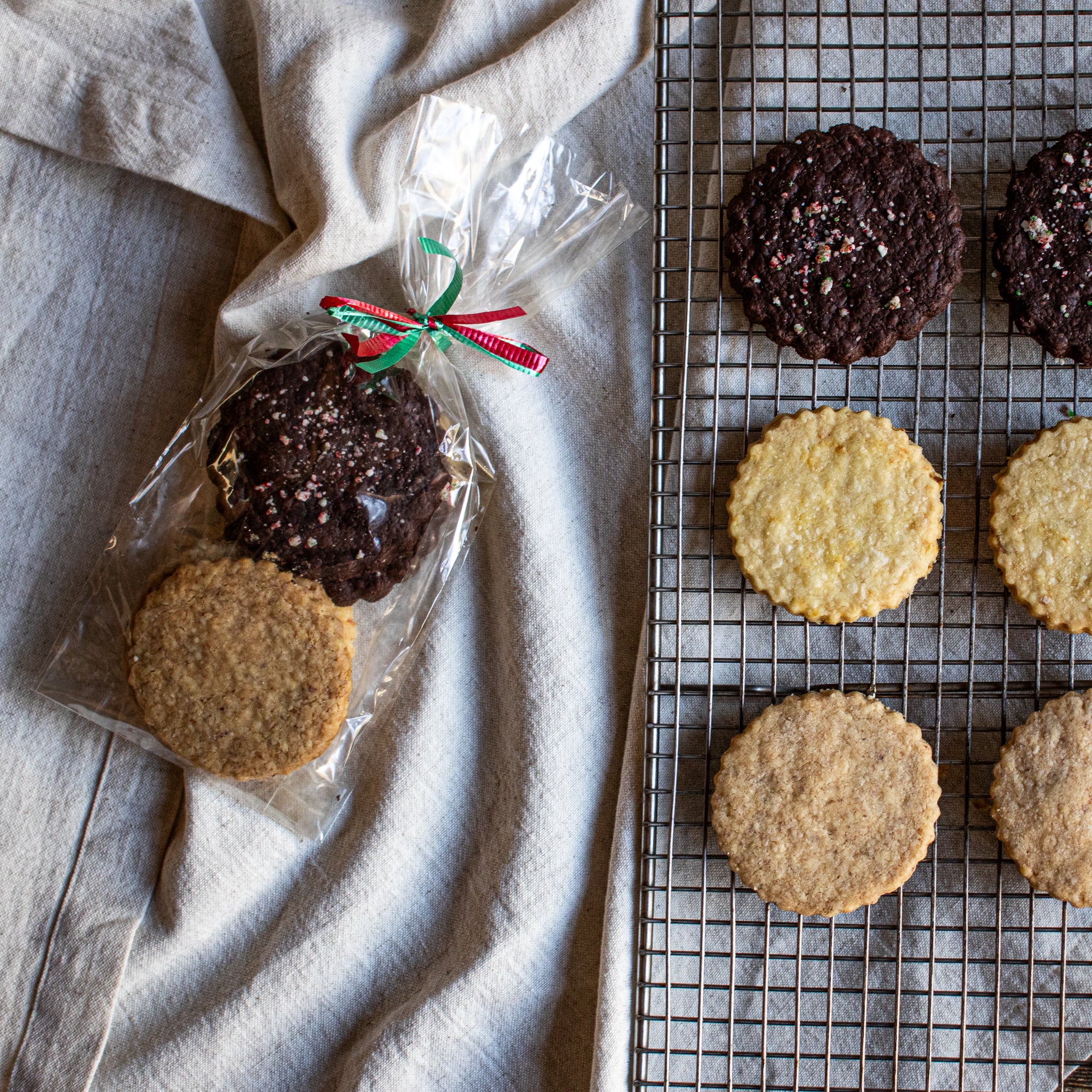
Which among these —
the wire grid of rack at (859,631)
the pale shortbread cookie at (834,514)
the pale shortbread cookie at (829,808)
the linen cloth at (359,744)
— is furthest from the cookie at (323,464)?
the pale shortbread cookie at (829,808)

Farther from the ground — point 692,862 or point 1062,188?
point 1062,188

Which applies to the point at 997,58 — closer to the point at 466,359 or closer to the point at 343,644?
the point at 466,359

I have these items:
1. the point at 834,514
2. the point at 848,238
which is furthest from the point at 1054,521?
the point at 848,238

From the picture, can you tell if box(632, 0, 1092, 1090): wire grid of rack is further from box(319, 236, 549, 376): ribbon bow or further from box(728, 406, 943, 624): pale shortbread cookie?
box(319, 236, 549, 376): ribbon bow

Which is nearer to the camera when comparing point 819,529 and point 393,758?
point 819,529

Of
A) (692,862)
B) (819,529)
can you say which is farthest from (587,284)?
(692,862)
